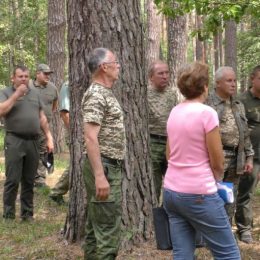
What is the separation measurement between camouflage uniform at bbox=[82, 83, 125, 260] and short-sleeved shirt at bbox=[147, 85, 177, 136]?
70.1 inches

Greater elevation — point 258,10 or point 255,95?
point 258,10

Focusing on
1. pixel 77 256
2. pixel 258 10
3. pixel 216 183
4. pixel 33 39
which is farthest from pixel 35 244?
pixel 33 39

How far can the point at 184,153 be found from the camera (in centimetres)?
345

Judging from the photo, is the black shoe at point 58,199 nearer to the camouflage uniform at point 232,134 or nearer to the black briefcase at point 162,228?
the camouflage uniform at point 232,134

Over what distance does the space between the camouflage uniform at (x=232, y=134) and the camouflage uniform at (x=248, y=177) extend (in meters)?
0.41

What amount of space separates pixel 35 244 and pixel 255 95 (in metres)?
2.97

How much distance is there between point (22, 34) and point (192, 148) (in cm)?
2115

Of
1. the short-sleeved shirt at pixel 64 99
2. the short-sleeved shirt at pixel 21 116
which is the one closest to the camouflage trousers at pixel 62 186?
the short-sleeved shirt at pixel 64 99

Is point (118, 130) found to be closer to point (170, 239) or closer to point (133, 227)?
point (170, 239)

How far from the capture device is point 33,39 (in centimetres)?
2622

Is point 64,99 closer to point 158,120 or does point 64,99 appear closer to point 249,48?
point 158,120

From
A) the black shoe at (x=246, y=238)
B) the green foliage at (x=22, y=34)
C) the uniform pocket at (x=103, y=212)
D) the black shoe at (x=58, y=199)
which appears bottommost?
the black shoe at (x=246, y=238)

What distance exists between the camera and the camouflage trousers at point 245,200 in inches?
235

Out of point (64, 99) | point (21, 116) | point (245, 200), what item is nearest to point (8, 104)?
point (21, 116)
